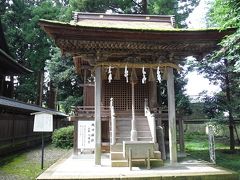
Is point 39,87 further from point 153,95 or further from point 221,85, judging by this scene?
point 221,85

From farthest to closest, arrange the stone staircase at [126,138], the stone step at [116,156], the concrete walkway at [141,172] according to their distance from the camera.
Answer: the stone step at [116,156], the stone staircase at [126,138], the concrete walkway at [141,172]

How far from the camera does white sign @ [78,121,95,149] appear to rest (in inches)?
443

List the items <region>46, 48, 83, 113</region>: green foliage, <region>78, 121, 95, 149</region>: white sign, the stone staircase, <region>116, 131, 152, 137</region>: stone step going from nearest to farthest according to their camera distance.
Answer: the stone staircase < <region>78, 121, 95, 149</region>: white sign < <region>116, 131, 152, 137</region>: stone step < <region>46, 48, 83, 113</region>: green foliage

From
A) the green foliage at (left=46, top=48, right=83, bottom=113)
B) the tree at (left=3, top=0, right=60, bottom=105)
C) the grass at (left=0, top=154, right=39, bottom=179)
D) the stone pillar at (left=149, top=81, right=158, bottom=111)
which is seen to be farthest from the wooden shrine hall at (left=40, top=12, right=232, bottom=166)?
the tree at (left=3, top=0, right=60, bottom=105)

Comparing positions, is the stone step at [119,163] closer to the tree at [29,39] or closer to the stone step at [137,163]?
the stone step at [137,163]

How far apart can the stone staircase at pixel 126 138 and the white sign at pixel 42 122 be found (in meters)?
2.81

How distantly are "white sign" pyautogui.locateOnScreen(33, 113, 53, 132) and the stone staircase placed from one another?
2807mm

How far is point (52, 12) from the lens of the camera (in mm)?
29766

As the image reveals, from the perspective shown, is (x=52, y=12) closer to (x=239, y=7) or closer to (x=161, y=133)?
(x=161, y=133)

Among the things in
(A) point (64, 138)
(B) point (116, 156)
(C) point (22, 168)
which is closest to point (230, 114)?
(B) point (116, 156)

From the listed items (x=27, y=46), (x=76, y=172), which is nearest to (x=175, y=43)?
(x=76, y=172)

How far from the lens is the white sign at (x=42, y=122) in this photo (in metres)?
11.2

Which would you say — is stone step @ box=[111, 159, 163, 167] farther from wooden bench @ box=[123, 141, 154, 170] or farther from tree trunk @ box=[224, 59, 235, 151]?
tree trunk @ box=[224, 59, 235, 151]

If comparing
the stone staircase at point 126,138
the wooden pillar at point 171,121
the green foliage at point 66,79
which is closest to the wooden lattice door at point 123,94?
the stone staircase at point 126,138
